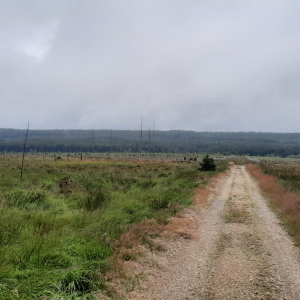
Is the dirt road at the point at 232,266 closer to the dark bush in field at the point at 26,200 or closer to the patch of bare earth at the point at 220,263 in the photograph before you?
the patch of bare earth at the point at 220,263

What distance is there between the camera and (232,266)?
226 inches

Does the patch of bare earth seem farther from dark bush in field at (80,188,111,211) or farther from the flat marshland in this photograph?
dark bush in field at (80,188,111,211)

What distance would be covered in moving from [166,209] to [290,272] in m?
6.11

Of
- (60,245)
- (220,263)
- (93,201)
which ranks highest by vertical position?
(60,245)

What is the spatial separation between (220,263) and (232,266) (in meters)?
0.29

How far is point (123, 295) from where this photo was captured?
449 centimetres

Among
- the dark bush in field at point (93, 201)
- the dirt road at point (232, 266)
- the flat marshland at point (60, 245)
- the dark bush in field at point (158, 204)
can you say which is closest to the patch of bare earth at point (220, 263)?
the dirt road at point (232, 266)

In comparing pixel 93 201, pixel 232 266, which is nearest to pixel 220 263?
pixel 232 266

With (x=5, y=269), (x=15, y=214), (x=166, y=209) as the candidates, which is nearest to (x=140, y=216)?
(x=166, y=209)

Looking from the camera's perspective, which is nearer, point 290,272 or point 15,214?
point 290,272

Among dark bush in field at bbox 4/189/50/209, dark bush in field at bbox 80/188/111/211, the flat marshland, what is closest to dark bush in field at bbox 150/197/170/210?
the flat marshland

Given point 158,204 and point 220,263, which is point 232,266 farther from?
point 158,204

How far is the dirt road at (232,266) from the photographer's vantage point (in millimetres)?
4652

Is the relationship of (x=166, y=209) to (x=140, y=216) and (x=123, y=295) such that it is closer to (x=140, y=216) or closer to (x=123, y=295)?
(x=140, y=216)
